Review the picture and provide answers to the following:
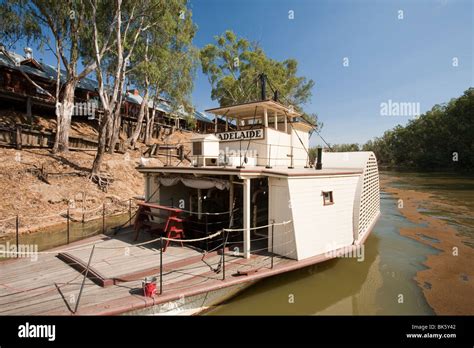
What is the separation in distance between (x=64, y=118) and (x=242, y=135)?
15.3m

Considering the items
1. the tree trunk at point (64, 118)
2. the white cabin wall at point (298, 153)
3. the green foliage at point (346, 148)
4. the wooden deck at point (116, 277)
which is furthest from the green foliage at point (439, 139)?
the tree trunk at point (64, 118)

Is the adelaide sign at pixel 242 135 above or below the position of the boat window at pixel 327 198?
above

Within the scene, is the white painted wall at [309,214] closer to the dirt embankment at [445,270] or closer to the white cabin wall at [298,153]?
the dirt embankment at [445,270]

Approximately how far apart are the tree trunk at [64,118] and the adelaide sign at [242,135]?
13.9 m

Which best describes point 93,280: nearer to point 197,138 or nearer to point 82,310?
point 82,310

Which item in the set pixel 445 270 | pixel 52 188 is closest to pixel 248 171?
pixel 445 270

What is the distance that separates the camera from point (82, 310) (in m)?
5.08

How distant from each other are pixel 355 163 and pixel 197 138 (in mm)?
6655

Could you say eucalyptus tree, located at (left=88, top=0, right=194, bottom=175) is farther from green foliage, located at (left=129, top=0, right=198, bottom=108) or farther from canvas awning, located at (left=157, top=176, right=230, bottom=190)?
canvas awning, located at (left=157, top=176, right=230, bottom=190)

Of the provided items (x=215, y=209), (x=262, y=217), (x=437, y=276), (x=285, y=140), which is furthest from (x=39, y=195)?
(x=437, y=276)

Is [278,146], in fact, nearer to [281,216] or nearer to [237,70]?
[281,216]

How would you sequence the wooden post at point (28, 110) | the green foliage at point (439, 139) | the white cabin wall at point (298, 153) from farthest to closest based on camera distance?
the green foliage at point (439, 139), the wooden post at point (28, 110), the white cabin wall at point (298, 153)

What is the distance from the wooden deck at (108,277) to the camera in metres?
5.36

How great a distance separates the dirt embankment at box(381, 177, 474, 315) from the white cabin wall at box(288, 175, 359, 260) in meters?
2.66
